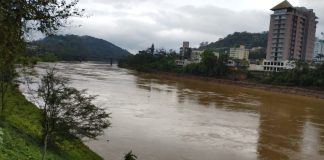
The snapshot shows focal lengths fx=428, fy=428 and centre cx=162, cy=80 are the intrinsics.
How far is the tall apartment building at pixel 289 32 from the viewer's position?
107250mm

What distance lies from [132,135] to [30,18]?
14.1 metres

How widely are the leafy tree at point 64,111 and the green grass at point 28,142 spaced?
0.50 meters

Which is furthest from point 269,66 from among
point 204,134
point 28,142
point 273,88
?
point 28,142

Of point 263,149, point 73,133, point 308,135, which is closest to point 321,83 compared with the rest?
point 308,135

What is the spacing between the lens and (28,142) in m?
11.8

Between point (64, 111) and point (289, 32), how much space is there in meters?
102

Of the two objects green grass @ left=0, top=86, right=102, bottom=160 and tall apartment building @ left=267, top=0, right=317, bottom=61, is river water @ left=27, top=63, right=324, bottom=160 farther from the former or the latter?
tall apartment building @ left=267, top=0, right=317, bottom=61

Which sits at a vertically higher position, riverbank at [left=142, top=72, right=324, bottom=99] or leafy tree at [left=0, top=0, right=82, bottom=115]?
leafy tree at [left=0, top=0, right=82, bottom=115]

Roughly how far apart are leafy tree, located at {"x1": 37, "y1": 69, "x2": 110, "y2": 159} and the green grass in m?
0.50

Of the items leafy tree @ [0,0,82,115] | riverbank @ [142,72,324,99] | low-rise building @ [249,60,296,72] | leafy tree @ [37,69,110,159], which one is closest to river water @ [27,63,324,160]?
leafy tree @ [37,69,110,159]

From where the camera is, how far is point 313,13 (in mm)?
114750

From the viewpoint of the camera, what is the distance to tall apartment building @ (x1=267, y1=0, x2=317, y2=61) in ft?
352

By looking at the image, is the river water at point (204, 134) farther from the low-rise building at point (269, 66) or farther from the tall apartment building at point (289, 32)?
the tall apartment building at point (289, 32)

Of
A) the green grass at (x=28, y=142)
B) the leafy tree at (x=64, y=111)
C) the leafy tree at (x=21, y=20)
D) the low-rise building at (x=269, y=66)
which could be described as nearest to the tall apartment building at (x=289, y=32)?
the low-rise building at (x=269, y=66)
